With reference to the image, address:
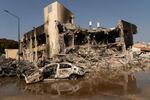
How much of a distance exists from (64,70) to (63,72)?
0.18m

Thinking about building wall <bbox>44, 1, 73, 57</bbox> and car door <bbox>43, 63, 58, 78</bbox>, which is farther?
building wall <bbox>44, 1, 73, 57</bbox>

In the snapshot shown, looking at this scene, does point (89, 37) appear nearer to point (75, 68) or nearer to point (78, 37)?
point (78, 37)

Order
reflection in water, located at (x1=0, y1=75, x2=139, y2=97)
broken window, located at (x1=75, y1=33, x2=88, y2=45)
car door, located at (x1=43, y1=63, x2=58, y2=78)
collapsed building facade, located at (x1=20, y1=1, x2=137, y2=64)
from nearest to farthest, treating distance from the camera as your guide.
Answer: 1. reflection in water, located at (x1=0, y1=75, x2=139, y2=97)
2. car door, located at (x1=43, y1=63, x2=58, y2=78)
3. collapsed building facade, located at (x1=20, y1=1, x2=137, y2=64)
4. broken window, located at (x1=75, y1=33, x2=88, y2=45)

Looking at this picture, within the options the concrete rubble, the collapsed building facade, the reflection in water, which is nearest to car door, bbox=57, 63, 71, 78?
the reflection in water

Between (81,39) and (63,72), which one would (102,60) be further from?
(63,72)

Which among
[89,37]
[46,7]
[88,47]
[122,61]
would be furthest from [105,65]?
[46,7]

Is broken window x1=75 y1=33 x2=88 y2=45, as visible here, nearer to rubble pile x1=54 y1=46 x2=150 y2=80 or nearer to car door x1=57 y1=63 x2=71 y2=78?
rubble pile x1=54 y1=46 x2=150 y2=80

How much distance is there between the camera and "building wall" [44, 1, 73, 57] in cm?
3781

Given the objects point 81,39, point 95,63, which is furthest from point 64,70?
point 81,39

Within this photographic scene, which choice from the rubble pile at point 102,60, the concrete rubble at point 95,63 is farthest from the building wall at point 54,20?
the rubble pile at point 102,60

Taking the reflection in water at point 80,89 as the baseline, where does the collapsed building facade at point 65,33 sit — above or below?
above

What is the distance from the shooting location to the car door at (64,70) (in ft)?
67.4

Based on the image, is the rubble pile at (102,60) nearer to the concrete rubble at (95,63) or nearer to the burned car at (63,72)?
the concrete rubble at (95,63)

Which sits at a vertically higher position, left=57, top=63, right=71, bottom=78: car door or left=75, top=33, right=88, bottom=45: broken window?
left=75, top=33, right=88, bottom=45: broken window
